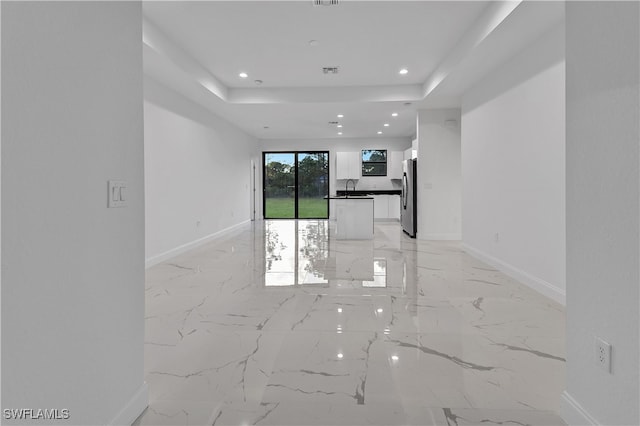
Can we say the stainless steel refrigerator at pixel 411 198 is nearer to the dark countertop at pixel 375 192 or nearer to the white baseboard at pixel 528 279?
the white baseboard at pixel 528 279

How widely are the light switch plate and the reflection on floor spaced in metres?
0.95

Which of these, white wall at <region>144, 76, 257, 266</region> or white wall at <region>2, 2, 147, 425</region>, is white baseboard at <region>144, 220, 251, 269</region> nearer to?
white wall at <region>144, 76, 257, 266</region>

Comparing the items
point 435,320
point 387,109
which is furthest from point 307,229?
point 435,320

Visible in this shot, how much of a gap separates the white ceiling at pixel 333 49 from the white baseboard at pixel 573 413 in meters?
2.96

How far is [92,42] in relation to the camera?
4.29 feet

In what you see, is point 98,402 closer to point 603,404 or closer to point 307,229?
point 603,404

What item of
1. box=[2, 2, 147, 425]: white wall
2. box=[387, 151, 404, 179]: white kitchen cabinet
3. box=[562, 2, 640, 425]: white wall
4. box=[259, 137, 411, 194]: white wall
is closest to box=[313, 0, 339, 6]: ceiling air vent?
box=[2, 2, 147, 425]: white wall

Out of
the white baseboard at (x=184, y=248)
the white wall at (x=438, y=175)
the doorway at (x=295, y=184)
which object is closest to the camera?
the white baseboard at (x=184, y=248)

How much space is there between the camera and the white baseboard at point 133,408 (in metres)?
1.47

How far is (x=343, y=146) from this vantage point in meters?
11.2

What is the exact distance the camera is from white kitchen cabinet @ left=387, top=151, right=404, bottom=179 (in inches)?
423

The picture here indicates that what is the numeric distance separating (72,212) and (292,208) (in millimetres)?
10381

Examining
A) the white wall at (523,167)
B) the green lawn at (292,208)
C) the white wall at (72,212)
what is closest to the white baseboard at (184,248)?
the white wall at (72,212)

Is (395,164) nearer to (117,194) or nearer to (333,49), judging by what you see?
(333,49)
